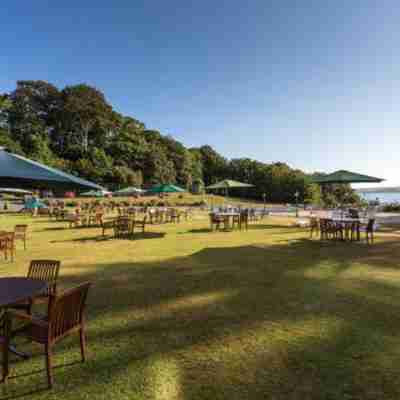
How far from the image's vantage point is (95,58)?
95.8ft

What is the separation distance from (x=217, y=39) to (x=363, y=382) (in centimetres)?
1713

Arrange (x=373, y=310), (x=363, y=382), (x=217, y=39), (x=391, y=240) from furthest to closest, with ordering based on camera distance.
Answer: (x=217, y=39), (x=391, y=240), (x=373, y=310), (x=363, y=382)

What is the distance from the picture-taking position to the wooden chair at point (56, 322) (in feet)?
7.61

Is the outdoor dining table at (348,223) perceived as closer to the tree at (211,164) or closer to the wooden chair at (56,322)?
the wooden chair at (56,322)

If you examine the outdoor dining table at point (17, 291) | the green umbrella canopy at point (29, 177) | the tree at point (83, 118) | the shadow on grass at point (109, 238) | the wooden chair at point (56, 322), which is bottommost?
the shadow on grass at point (109, 238)

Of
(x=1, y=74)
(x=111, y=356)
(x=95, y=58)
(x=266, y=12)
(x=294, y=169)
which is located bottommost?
(x=111, y=356)

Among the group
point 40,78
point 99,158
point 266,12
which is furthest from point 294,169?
point 40,78

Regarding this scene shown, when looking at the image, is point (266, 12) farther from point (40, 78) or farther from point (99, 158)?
point (40, 78)

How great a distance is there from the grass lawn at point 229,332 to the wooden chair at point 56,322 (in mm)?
359

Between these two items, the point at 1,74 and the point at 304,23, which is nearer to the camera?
the point at 304,23

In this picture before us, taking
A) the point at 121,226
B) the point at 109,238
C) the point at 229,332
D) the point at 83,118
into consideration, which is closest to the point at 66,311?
the point at 229,332

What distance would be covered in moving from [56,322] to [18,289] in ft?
2.41

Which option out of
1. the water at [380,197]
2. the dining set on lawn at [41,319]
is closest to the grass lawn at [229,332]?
the dining set on lawn at [41,319]

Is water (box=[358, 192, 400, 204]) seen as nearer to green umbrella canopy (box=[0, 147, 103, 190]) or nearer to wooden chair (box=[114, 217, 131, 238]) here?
wooden chair (box=[114, 217, 131, 238])
